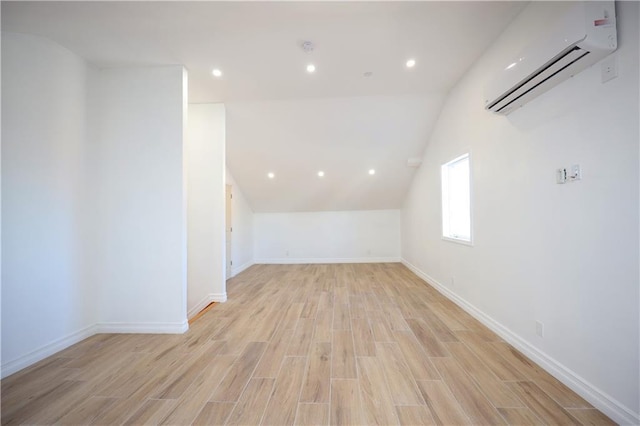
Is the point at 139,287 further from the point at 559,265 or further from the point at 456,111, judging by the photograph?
the point at 456,111

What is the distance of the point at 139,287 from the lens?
104 inches

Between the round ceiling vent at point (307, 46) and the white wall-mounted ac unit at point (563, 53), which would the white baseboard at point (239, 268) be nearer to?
the round ceiling vent at point (307, 46)

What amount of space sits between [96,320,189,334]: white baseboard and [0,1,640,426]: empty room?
2 centimetres

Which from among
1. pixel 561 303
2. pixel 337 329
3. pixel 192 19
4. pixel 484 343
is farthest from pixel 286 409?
pixel 192 19

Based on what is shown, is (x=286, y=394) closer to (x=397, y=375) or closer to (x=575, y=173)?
(x=397, y=375)

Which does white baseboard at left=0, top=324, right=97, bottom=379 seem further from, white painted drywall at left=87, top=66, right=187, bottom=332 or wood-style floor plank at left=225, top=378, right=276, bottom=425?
wood-style floor plank at left=225, top=378, right=276, bottom=425

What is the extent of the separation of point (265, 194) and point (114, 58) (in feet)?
12.3

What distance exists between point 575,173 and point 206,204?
392 cm

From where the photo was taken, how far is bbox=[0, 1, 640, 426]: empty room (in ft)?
4.86

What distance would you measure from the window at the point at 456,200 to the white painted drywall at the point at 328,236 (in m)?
2.81

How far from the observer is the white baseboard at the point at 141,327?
262 cm

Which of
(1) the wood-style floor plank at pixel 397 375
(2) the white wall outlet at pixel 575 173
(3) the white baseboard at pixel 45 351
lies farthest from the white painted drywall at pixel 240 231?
(2) the white wall outlet at pixel 575 173

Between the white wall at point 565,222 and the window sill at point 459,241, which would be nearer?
the white wall at point 565,222

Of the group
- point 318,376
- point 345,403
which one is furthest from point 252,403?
point 345,403
